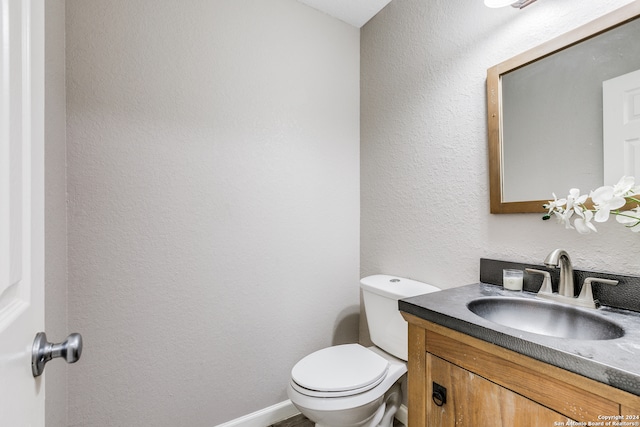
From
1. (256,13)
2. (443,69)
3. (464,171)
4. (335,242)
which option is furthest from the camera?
(335,242)

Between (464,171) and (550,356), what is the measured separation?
2.99 feet

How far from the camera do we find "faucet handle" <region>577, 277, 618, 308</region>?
910mm

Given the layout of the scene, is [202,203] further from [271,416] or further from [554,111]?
[554,111]

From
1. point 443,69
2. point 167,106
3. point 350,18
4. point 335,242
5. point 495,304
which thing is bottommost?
point 495,304

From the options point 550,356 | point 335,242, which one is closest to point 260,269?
point 335,242

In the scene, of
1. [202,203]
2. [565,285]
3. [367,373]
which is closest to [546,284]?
[565,285]

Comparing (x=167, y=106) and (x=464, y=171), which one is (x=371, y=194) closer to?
(x=464, y=171)

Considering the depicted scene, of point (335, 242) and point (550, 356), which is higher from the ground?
point (335, 242)

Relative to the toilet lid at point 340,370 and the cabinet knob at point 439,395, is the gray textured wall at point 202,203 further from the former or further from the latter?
the cabinet knob at point 439,395

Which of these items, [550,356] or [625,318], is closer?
[550,356]

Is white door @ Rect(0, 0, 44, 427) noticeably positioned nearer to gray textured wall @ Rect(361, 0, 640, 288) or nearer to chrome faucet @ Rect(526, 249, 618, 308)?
chrome faucet @ Rect(526, 249, 618, 308)

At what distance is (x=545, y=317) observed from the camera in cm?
99

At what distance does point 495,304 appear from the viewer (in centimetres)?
105

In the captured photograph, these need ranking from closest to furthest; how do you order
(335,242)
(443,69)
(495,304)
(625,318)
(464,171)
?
(625,318), (495,304), (464,171), (443,69), (335,242)
